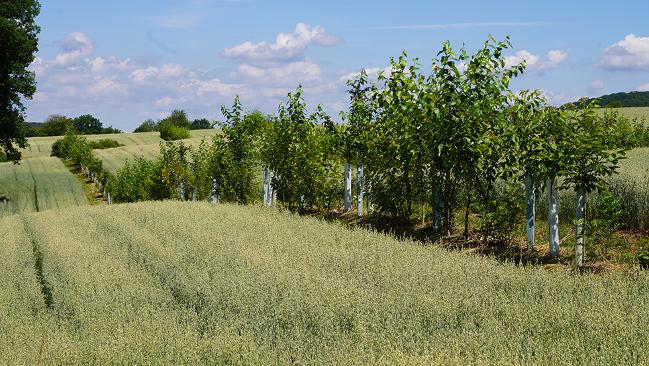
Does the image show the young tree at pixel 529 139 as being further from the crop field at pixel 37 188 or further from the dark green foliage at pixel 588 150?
the crop field at pixel 37 188

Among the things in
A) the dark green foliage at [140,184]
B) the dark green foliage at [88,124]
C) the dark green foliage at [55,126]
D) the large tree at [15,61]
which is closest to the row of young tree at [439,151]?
the dark green foliage at [140,184]

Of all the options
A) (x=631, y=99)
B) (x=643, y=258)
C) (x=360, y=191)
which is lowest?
(x=643, y=258)

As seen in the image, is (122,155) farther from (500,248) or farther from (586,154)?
(586,154)

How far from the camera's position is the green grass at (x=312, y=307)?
5270 millimetres

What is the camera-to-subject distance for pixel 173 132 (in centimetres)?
8769

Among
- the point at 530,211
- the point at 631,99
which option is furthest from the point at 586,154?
the point at 631,99

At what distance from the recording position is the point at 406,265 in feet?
26.2

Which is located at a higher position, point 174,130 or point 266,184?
point 174,130

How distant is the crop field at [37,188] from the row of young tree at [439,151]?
77.3 feet

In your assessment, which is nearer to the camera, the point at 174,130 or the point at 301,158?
the point at 301,158

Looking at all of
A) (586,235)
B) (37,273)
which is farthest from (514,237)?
(37,273)

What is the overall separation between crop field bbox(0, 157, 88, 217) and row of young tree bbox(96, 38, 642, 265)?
23.6 meters

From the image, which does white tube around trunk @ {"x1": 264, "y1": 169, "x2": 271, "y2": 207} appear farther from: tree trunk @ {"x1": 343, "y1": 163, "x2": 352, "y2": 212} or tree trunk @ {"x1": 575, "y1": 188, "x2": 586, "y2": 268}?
tree trunk @ {"x1": 575, "y1": 188, "x2": 586, "y2": 268}

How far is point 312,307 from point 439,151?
5744 millimetres
